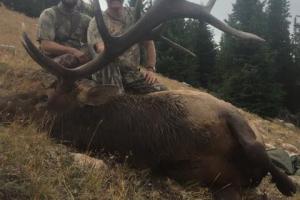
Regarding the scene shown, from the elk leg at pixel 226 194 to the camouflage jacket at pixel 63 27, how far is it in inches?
144

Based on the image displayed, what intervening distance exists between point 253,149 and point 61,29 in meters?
3.89

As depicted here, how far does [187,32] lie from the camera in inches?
1179

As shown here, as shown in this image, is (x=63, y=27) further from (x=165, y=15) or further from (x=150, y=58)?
(x=165, y=15)

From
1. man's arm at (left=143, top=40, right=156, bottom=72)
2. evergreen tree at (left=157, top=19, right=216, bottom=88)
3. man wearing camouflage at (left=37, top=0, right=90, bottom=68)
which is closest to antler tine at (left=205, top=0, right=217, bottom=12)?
man's arm at (left=143, top=40, right=156, bottom=72)

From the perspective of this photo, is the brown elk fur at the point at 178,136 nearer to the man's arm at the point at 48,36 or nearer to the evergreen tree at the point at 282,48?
the man's arm at the point at 48,36

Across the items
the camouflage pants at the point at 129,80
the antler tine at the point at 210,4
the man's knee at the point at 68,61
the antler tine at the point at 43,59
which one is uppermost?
the antler tine at the point at 210,4

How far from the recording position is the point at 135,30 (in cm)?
562

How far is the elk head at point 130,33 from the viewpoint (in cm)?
535

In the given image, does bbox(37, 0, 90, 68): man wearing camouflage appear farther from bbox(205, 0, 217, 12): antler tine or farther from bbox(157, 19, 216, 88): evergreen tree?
bbox(157, 19, 216, 88): evergreen tree

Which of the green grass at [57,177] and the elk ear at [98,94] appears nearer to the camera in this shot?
the green grass at [57,177]

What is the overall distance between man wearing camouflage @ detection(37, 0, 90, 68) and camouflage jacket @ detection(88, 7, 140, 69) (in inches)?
14.2

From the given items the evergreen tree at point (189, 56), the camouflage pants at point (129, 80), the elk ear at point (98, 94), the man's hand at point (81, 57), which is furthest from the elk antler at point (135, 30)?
the evergreen tree at point (189, 56)

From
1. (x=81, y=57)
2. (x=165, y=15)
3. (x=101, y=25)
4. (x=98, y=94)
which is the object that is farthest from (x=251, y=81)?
(x=101, y=25)

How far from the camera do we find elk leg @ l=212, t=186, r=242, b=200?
17.6 feet
